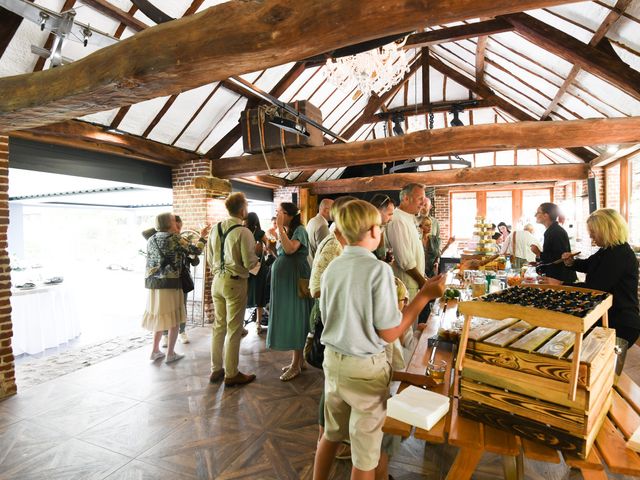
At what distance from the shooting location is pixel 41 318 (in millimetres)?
4461

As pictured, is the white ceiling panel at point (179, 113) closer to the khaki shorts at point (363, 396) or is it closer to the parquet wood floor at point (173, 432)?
the parquet wood floor at point (173, 432)

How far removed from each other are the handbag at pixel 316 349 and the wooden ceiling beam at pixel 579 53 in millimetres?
4424

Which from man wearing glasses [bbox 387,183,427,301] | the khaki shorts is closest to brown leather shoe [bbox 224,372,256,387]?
man wearing glasses [bbox 387,183,427,301]

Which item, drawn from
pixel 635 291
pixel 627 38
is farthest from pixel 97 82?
pixel 627 38

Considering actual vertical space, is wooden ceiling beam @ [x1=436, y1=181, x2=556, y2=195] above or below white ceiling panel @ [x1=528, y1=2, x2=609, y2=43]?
below

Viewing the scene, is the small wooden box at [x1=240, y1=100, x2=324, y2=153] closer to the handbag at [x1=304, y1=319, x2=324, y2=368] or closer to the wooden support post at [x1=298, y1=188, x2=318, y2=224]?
the handbag at [x1=304, y1=319, x2=324, y2=368]

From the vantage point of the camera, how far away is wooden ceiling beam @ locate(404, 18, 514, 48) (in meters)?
4.96

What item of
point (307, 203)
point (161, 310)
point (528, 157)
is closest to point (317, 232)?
point (161, 310)

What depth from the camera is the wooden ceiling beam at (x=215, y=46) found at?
1.36 m

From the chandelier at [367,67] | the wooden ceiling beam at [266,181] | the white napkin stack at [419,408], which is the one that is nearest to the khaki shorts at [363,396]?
the white napkin stack at [419,408]

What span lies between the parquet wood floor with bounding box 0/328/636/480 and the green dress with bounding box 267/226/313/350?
43 cm

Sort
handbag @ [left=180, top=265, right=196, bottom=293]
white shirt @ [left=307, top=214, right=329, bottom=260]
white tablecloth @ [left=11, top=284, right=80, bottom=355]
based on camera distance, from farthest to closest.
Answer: white tablecloth @ [left=11, top=284, right=80, bottom=355] < handbag @ [left=180, top=265, right=196, bottom=293] < white shirt @ [left=307, top=214, right=329, bottom=260]

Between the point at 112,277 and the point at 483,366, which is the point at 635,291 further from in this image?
the point at 112,277

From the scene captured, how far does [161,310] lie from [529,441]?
3.62 m
